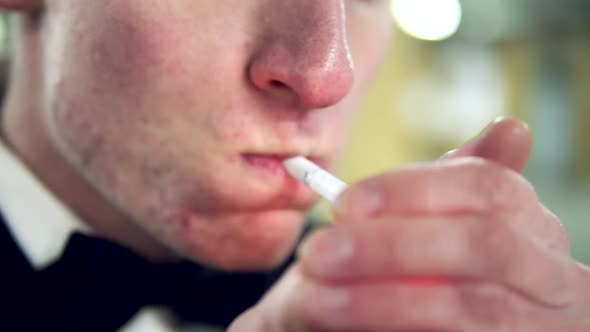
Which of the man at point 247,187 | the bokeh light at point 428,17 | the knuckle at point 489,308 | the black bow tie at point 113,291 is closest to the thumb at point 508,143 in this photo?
the man at point 247,187

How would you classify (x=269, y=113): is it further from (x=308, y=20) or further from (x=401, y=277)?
(x=401, y=277)

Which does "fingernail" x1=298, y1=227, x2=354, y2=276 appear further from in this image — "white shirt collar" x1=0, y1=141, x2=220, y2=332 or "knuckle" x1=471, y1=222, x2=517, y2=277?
"white shirt collar" x1=0, y1=141, x2=220, y2=332

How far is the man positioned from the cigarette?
2 cm

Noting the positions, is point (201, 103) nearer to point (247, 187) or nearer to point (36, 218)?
point (247, 187)

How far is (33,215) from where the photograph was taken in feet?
2.10

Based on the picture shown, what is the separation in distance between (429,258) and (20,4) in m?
0.55

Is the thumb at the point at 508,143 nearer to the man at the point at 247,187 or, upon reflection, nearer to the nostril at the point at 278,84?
the man at the point at 247,187

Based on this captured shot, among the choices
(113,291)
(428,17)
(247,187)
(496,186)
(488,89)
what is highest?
(496,186)

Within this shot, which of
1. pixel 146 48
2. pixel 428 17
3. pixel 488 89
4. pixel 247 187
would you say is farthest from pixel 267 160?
pixel 488 89

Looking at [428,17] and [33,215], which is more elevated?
[33,215]

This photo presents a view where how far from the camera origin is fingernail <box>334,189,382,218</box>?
29cm

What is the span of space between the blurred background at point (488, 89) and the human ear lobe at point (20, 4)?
1910 millimetres

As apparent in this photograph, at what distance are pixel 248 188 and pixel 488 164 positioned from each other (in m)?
0.27

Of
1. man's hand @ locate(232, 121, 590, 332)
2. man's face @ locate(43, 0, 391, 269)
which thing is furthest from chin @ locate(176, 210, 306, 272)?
man's hand @ locate(232, 121, 590, 332)
